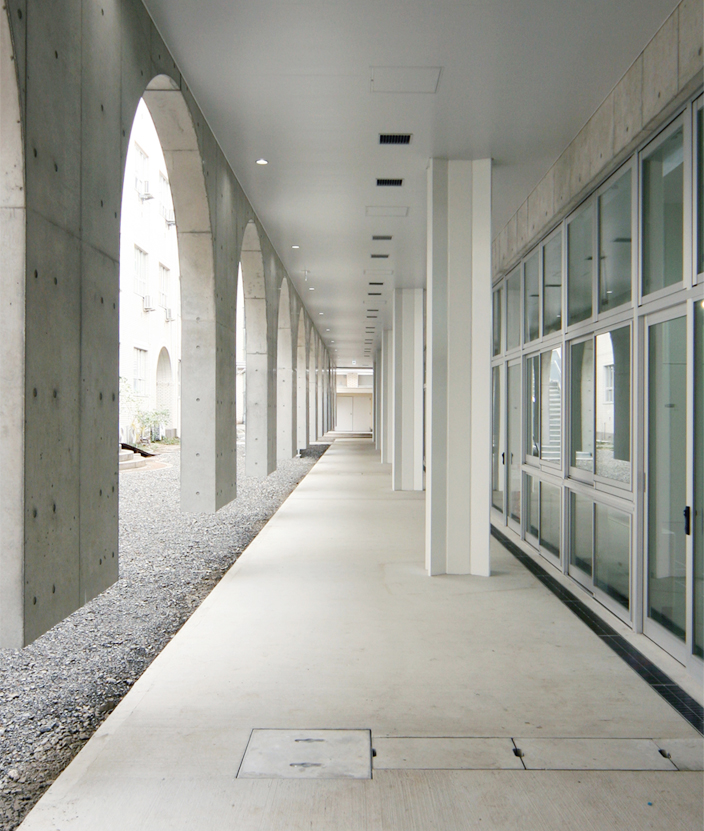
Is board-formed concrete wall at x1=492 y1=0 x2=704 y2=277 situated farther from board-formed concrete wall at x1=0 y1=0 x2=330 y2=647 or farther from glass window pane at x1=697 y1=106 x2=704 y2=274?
board-formed concrete wall at x1=0 y1=0 x2=330 y2=647

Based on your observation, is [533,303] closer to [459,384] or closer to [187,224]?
[459,384]

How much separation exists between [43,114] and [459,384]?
4.10 meters

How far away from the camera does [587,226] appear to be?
6281 mm

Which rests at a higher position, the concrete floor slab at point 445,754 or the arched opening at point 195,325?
the arched opening at point 195,325

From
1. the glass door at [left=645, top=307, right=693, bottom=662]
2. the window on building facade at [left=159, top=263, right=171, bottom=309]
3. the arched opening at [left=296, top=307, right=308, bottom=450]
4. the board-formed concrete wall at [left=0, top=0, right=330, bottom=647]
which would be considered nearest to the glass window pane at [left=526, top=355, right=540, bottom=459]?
the glass door at [left=645, top=307, right=693, bottom=662]

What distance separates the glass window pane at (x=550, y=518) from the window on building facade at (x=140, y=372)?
70.1 feet

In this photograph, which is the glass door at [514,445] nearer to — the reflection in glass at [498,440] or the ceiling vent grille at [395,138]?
the reflection in glass at [498,440]

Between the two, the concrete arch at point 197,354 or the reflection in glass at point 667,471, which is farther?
the concrete arch at point 197,354

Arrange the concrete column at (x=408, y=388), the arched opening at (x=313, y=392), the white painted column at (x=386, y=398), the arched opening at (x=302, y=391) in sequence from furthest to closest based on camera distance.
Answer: the arched opening at (x=313, y=392) < the arched opening at (x=302, y=391) < the white painted column at (x=386, y=398) < the concrete column at (x=408, y=388)

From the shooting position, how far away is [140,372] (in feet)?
90.1

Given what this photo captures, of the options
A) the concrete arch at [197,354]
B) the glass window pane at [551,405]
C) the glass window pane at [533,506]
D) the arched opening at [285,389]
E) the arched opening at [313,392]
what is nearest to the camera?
the glass window pane at [551,405]

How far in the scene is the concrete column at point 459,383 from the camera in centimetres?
653

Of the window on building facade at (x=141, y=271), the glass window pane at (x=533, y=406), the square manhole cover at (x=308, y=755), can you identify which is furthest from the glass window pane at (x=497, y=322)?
the window on building facade at (x=141, y=271)

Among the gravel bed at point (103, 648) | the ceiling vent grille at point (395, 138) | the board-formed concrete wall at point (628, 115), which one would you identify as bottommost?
the gravel bed at point (103, 648)
